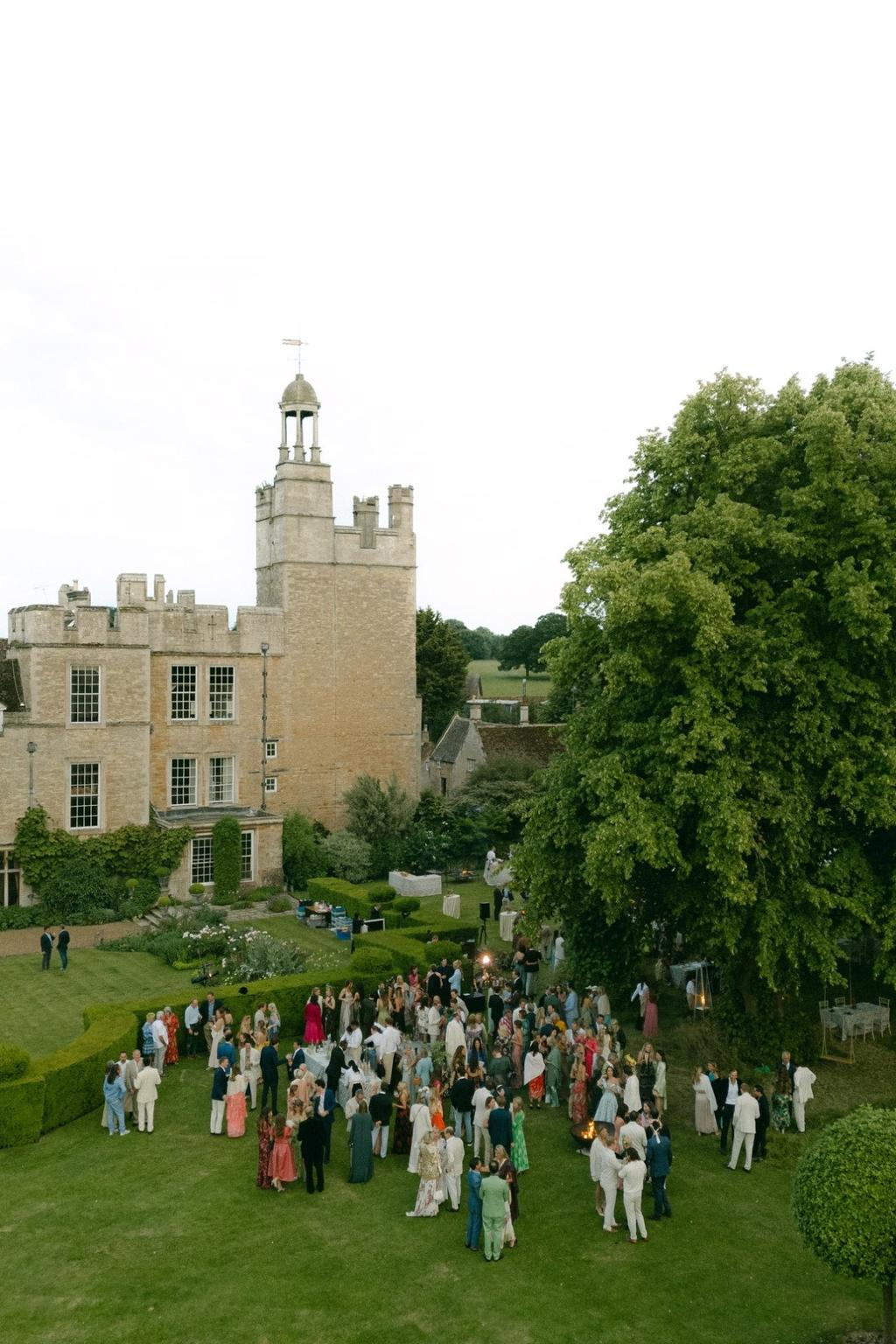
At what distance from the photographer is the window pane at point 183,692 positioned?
134 feet

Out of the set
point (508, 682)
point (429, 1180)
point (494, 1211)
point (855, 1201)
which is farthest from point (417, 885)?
point (508, 682)

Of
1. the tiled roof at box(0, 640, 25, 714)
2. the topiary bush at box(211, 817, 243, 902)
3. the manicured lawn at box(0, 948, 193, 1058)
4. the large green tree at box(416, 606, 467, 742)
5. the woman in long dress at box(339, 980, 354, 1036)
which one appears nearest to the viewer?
the woman in long dress at box(339, 980, 354, 1036)

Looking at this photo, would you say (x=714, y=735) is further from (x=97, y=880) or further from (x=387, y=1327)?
(x=97, y=880)

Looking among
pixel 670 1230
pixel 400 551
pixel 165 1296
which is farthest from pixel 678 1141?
pixel 400 551

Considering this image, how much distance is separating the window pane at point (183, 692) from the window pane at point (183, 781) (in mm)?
1647

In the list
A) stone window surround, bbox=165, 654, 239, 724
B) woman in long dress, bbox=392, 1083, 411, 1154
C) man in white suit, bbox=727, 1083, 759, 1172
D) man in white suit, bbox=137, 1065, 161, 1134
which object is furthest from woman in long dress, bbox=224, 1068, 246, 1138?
stone window surround, bbox=165, 654, 239, 724

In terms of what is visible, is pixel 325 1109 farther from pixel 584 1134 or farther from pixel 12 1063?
pixel 12 1063

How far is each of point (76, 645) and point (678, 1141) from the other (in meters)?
26.1

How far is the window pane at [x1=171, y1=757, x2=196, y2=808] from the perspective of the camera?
1610 inches

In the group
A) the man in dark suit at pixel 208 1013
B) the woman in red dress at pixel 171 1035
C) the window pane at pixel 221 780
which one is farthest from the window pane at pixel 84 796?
the woman in red dress at pixel 171 1035

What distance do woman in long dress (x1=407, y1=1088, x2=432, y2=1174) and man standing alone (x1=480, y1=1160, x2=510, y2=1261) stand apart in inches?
87.9

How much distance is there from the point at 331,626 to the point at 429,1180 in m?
29.8

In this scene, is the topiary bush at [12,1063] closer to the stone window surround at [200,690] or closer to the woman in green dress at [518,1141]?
the woman in green dress at [518,1141]

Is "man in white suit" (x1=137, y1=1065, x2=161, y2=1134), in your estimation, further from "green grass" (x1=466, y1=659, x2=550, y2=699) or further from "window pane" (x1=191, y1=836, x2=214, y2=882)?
"green grass" (x1=466, y1=659, x2=550, y2=699)
